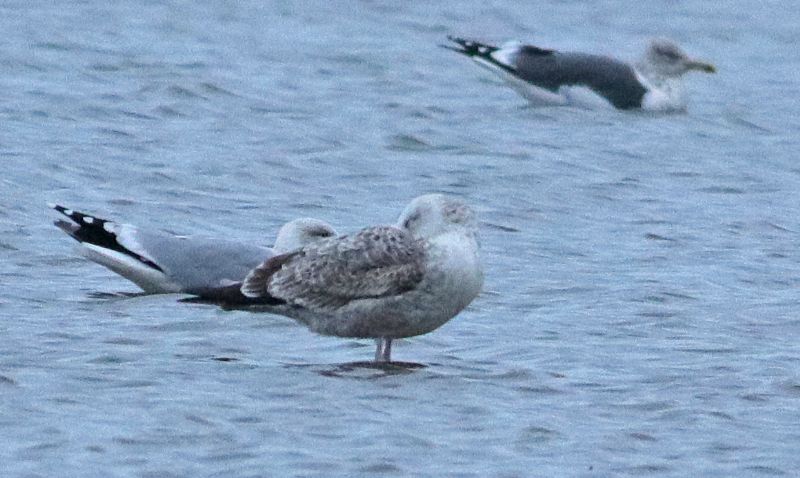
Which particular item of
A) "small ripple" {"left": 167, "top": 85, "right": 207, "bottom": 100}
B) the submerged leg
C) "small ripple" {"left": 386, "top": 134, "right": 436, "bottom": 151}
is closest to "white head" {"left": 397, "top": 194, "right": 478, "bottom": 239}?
the submerged leg

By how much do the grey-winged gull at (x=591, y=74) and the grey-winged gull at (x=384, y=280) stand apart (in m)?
8.12

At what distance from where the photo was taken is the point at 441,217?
27.3 ft

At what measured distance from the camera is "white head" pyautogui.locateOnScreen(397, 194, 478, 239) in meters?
8.30

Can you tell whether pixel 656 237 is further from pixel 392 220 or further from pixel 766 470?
pixel 766 470

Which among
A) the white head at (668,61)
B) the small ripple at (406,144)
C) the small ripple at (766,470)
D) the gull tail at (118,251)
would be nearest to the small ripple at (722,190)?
the small ripple at (406,144)

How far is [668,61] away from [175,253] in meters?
8.03

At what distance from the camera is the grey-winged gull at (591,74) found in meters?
16.6

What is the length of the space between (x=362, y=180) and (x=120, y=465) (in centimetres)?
699

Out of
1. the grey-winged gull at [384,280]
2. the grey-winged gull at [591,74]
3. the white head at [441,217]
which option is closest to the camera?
the grey-winged gull at [384,280]

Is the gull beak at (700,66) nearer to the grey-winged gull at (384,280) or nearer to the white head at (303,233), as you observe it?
the white head at (303,233)

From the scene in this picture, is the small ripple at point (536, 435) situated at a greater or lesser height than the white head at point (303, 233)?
lesser

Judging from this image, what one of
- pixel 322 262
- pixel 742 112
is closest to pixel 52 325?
pixel 322 262

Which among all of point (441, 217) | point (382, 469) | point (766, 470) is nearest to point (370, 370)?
A: point (441, 217)

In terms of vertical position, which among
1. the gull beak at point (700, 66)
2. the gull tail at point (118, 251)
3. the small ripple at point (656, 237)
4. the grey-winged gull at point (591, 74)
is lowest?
the gull tail at point (118, 251)
